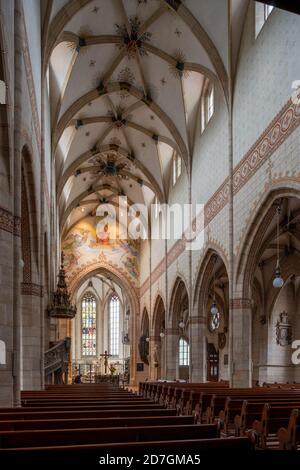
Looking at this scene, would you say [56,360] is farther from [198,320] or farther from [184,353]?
[184,353]

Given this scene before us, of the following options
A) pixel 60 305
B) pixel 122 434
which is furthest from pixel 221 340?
pixel 122 434

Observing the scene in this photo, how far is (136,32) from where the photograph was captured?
72.6 feet

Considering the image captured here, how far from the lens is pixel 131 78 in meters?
25.5

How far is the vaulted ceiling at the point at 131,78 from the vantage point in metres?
19.4

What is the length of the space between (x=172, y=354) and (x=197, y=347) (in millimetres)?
6737

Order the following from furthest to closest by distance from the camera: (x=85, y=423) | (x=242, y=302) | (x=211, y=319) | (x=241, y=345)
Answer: (x=211, y=319) < (x=242, y=302) < (x=241, y=345) < (x=85, y=423)

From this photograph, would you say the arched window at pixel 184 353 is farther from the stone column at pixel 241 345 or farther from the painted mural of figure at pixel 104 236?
the stone column at pixel 241 345

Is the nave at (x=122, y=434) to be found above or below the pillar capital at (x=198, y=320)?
above

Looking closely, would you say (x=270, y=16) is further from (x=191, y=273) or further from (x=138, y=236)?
(x=138, y=236)

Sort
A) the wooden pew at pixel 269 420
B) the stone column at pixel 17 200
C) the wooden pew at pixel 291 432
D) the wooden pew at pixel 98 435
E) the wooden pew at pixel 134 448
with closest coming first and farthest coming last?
1. the wooden pew at pixel 134 448
2. the wooden pew at pixel 98 435
3. the wooden pew at pixel 291 432
4. the wooden pew at pixel 269 420
5. the stone column at pixel 17 200

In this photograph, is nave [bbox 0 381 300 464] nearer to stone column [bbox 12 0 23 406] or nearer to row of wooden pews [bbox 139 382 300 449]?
row of wooden pews [bbox 139 382 300 449]

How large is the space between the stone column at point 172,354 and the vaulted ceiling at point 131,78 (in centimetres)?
794

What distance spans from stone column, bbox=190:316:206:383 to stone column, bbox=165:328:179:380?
6.29m

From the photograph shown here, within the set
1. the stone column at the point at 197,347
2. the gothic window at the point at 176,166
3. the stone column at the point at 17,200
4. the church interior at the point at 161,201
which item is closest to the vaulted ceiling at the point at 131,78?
the church interior at the point at 161,201
